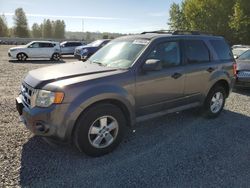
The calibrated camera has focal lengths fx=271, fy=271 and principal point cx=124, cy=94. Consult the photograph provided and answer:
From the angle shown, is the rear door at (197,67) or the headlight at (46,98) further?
the rear door at (197,67)

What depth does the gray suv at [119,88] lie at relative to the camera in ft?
12.5

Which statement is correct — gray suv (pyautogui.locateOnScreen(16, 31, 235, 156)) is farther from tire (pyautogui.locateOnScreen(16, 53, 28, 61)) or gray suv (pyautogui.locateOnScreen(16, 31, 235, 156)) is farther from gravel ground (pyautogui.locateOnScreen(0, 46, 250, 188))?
tire (pyautogui.locateOnScreen(16, 53, 28, 61))

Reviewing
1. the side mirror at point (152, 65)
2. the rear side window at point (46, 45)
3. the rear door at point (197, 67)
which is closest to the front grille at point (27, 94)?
the side mirror at point (152, 65)

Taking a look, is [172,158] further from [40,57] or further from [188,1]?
[188,1]

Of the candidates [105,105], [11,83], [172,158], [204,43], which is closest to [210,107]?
[204,43]

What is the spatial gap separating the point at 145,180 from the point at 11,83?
303 inches

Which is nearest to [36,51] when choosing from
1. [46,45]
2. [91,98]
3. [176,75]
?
[46,45]

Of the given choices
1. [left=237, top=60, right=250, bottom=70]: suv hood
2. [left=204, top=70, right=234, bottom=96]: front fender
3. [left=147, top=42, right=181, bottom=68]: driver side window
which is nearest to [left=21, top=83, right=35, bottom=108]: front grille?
[left=147, top=42, right=181, bottom=68]: driver side window

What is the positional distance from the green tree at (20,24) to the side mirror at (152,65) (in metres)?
87.2

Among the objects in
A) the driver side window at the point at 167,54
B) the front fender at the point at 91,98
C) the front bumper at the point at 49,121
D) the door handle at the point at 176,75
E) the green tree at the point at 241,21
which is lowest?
the front bumper at the point at 49,121

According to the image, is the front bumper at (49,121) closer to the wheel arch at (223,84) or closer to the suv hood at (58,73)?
the suv hood at (58,73)

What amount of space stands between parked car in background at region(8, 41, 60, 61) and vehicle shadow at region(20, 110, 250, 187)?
650 inches

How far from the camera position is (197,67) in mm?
5551

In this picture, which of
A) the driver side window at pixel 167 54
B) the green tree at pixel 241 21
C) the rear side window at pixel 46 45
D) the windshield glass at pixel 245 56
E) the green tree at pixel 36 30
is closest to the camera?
the driver side window at pixel 167 54
